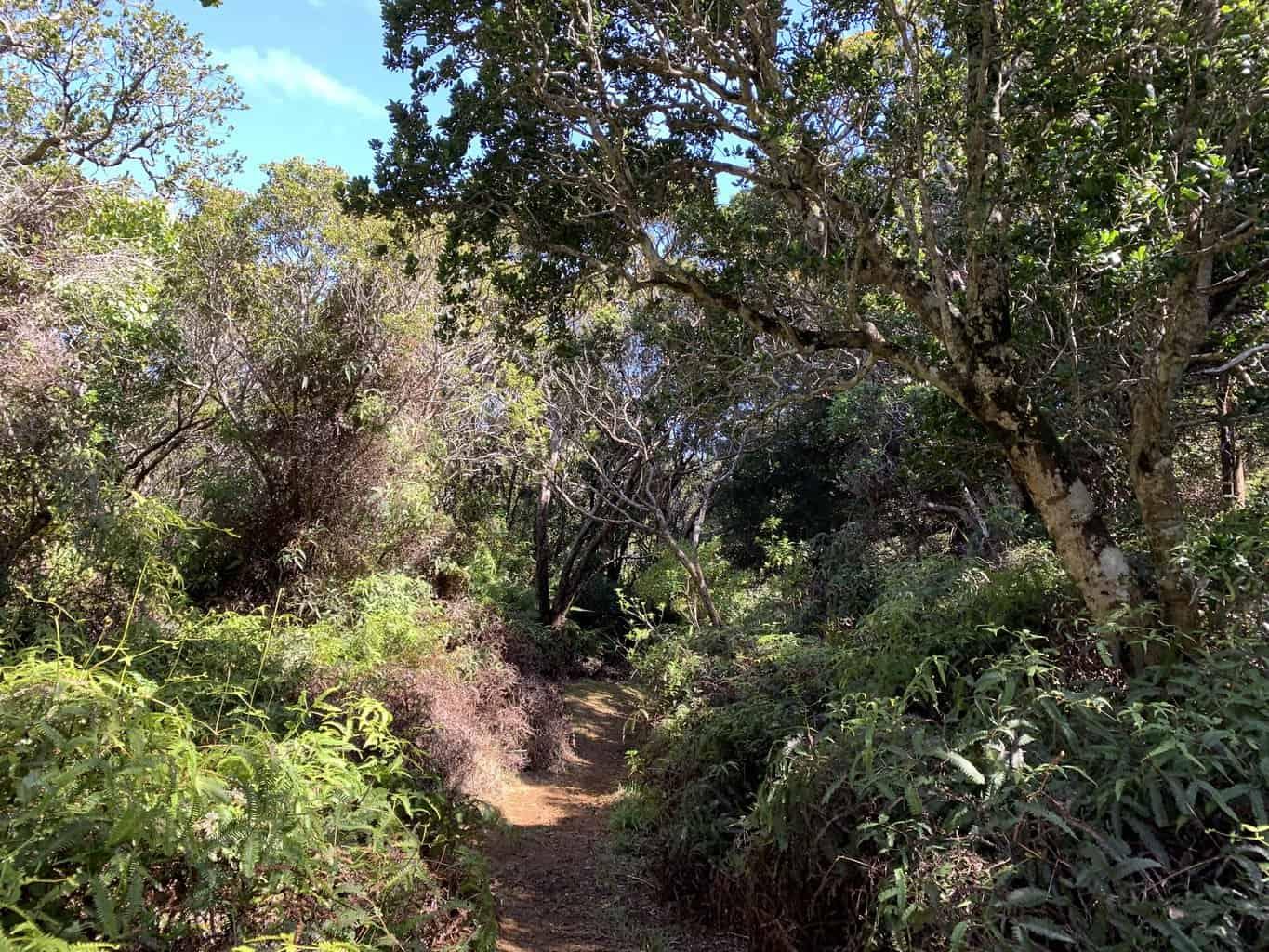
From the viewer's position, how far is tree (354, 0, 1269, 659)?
3879mm

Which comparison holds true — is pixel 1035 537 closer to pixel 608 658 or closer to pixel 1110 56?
pixel 1110 56

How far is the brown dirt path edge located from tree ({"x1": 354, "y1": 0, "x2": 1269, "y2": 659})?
356cm

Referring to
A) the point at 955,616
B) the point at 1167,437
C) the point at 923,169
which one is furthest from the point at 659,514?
the point at 1167,437

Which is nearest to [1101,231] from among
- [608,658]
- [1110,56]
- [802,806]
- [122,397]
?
[1110,56]

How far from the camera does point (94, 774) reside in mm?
1900

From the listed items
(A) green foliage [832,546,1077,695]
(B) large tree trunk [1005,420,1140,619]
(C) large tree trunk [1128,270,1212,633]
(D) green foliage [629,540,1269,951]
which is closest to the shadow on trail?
(D) green foliage [629,540,1269,951]

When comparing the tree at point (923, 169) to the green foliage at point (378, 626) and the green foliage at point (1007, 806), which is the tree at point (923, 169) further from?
the green foliage at point (378, 626)

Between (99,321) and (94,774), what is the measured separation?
250 inches

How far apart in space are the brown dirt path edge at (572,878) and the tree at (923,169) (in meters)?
3.56

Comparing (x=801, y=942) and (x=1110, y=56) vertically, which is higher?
(x=1110, y=56)

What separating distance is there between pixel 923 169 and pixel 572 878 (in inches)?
237

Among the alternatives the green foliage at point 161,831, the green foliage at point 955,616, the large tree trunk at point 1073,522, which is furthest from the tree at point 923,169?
the green foliage at point 161,831

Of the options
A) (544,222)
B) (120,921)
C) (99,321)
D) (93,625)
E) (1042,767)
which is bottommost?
(93,625)

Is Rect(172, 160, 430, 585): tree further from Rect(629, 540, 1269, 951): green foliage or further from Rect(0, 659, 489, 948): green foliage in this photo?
Rect(0, 659, 489, 948): green foliage
